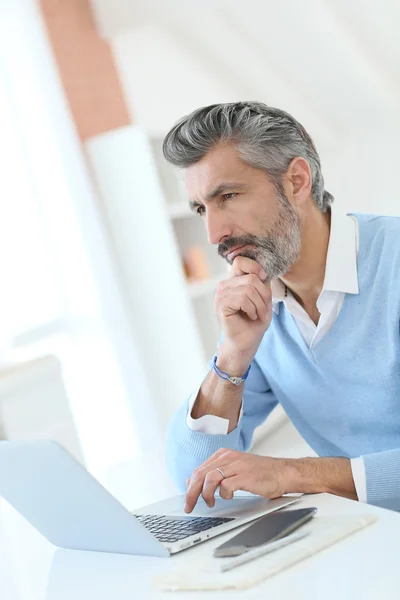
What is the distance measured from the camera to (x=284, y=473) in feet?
4.19

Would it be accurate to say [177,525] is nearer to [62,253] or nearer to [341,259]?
[341,259]

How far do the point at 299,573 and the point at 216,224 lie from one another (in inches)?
35.0

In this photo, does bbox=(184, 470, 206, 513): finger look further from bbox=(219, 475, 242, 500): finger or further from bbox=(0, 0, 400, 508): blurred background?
bbox=(0, 0, 400, 508): blurred background

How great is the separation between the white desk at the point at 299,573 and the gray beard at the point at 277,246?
1.85 feet

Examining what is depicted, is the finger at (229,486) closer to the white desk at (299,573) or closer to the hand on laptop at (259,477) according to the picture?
the hand on laptop at (259,477)

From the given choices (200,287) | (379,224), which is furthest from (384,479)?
(200,287)

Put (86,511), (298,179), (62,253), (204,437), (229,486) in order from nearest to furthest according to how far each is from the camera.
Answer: (86,511) → (229,486) → (204,437) → (298,179) → (62,253)

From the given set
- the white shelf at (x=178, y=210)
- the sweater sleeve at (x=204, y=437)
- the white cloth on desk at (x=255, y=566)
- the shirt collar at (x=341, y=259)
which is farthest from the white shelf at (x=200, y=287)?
the white cloth on desk at (x=255, y=566)

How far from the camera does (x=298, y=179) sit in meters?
1.74

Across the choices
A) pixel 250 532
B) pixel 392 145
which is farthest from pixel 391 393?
pixel 392 145

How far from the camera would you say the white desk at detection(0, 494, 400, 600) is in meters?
0.84

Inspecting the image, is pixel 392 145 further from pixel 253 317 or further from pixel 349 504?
pixel 349 504

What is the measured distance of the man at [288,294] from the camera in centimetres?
159

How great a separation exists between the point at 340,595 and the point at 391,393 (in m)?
0.81
